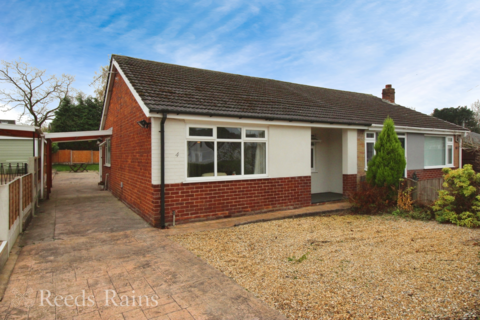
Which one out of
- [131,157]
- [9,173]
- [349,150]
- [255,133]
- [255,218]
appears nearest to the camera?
[255,218]

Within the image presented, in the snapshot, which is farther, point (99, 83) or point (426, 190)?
point (99, 83)

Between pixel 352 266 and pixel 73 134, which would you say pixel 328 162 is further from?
pixel 73 134

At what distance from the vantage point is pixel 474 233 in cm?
638

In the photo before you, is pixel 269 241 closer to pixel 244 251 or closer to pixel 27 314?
pixel 244 251

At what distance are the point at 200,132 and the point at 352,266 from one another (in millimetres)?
4770

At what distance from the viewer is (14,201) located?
5.61 m

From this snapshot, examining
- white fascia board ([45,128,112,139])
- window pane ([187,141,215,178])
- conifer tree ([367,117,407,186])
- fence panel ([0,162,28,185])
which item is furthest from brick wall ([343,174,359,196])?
fence panel ([0,162,28,185])

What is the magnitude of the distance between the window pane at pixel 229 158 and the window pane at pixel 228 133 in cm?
17

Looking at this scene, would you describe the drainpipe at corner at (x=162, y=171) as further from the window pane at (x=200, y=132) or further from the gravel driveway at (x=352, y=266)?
the gravel driveway at (x=352, y=266)

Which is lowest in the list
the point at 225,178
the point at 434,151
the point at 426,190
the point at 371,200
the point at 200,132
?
the point at 371,200

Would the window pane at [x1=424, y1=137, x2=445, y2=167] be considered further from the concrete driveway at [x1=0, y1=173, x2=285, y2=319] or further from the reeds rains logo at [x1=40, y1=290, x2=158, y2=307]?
the reeds rains logo at [x1=40, y1=290, x2=158, y2=307]

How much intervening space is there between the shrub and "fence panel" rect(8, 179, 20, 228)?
27.6 feet

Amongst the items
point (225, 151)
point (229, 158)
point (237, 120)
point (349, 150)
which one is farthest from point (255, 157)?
point (349, 150)

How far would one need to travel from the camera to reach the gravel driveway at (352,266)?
327 centimetres
